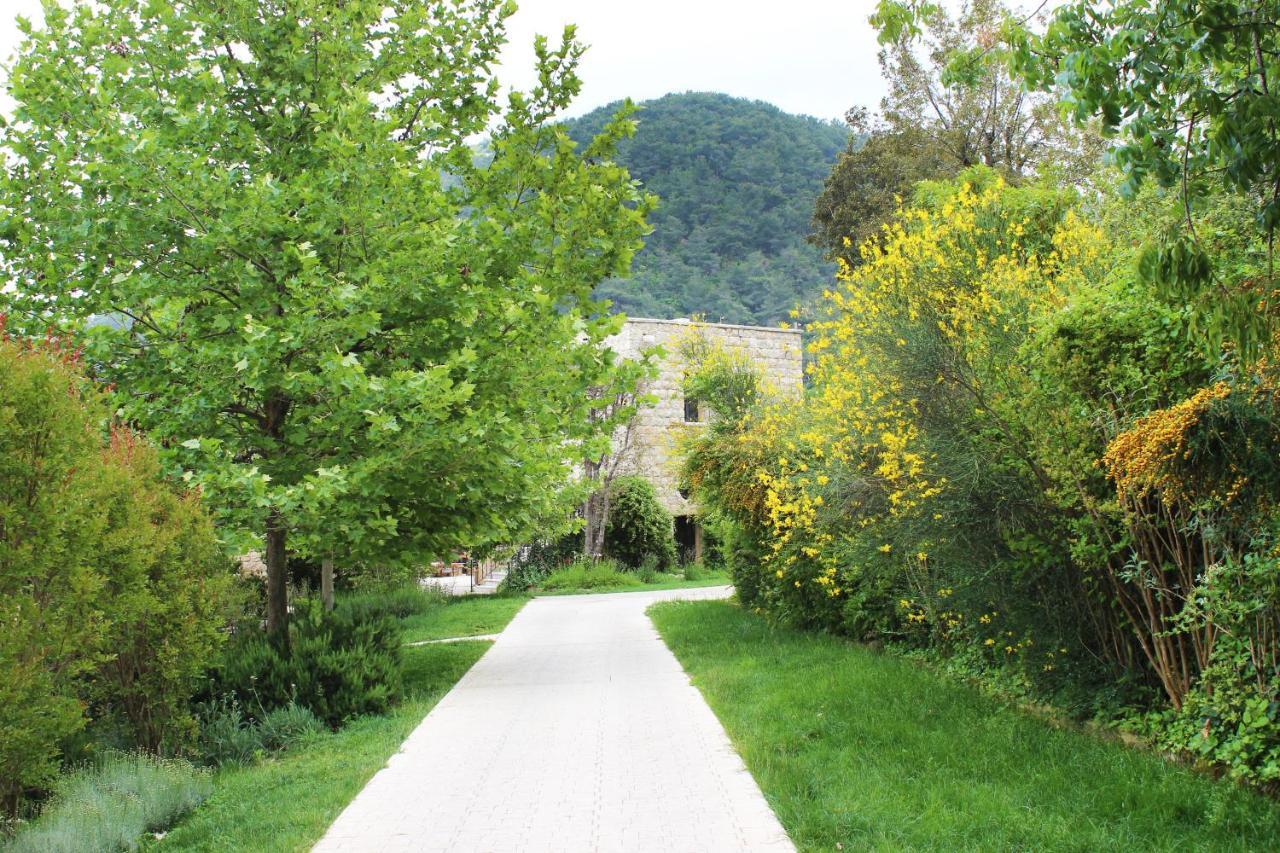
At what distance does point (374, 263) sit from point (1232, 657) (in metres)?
7.14

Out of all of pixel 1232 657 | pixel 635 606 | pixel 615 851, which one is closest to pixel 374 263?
pixel 615 851

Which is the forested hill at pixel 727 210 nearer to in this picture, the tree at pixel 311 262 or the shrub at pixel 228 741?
the tree at pixel 311 262

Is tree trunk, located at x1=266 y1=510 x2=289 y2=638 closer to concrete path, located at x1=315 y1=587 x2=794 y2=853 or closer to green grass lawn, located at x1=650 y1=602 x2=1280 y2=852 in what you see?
concrete path, located at x1=315 y1=587 x2=794 y2=853

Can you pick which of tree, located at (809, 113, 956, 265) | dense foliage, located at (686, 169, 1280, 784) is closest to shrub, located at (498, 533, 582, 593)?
tree, located at (809, 113, 956, 265)

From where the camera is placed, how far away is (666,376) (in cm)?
3372

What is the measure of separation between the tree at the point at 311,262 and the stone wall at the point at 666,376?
802 inches

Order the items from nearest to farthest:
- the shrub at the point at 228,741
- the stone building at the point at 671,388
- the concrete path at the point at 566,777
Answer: the concrete path at the point at 566,777 → the shrub at the point at 228,741 → the stone building at the point at 671,388

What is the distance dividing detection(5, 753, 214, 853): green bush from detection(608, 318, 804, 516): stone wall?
78.6 ft

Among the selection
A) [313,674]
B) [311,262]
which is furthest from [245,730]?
[311,262]

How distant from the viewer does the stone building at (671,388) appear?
31.4 meters

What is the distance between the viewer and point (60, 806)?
5.93 meters

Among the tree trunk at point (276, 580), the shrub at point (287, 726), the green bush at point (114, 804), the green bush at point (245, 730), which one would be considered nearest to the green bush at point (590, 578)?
the tree trunk at point (276, 580)

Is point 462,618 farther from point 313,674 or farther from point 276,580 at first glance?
point 313,674

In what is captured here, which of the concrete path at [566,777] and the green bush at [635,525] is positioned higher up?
the green bush at [635,525]
